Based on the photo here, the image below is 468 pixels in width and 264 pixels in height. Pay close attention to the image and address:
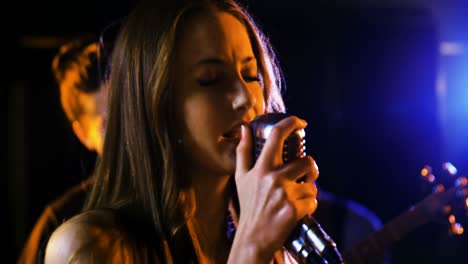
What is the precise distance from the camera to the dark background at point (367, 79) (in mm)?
3145

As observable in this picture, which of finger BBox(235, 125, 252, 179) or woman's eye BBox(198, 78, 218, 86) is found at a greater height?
woman's eye BBox(198, 78, 218, 86)

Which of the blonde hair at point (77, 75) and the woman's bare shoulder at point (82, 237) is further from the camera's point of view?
the blonde hair at point (77, 75)

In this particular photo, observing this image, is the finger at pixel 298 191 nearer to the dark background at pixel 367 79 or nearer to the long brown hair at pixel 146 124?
the long brown hair at pixel 146 124

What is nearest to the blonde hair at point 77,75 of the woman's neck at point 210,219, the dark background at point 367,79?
the dark background at point 367,79

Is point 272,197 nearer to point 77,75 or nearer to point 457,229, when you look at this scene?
point 457,229

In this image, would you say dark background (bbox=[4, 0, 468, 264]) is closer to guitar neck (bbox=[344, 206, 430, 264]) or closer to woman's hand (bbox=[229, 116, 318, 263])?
guitar neck (bbox=[344, 206, 430, 264])

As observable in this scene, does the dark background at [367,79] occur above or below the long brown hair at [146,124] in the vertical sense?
below

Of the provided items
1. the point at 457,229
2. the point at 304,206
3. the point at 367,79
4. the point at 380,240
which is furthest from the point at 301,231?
the point at 367,79

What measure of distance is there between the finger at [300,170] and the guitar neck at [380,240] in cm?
142

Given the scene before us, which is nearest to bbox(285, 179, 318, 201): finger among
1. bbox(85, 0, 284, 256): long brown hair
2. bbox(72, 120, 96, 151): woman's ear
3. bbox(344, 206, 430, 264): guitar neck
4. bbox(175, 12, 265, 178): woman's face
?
bbox(175, 12, 265, 178): woman's face

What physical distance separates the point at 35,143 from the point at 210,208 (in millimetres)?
2695

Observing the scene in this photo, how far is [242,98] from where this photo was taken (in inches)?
47.6

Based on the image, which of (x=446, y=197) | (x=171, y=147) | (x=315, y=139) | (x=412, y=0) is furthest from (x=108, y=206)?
(x=412, y=0)

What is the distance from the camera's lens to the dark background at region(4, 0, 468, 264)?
3145mm
